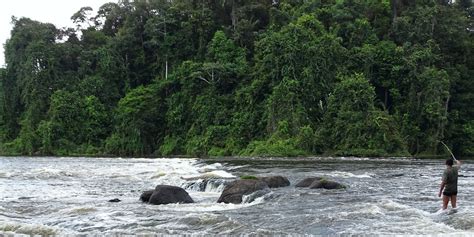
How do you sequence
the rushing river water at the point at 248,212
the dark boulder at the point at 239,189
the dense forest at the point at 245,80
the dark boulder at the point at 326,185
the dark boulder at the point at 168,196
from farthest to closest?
the dense forest at the point at 245,80
the dark boulder at the point at 326,185
the dark boulder at the point at 239,189
the dark boulder at the point at 168,196
the rushing river water at the point at 248,212

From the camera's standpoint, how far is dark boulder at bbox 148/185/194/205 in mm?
17281

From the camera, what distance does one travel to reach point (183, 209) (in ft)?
52.5

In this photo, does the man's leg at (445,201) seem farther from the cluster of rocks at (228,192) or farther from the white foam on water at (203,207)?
the white foam on water at (203,207)

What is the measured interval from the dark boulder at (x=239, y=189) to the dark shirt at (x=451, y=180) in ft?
21.8

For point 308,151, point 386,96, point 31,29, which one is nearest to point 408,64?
point 386,96

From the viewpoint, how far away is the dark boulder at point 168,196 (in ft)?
56.7

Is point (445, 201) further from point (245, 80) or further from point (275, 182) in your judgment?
point (245, 80)

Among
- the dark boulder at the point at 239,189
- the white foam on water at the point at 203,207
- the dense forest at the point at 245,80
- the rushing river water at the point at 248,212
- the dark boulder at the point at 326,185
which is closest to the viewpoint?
the rushing river water at the point at 248,212

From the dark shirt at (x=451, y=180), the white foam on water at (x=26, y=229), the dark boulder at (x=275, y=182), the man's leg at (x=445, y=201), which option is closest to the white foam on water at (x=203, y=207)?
the dark boulder at (x=275, y=182)

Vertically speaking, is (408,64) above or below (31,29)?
below

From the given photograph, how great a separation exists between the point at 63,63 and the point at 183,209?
A: 57.2m

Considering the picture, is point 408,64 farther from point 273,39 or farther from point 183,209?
point 183,209

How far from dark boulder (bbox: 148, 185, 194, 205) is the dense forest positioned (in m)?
30.5

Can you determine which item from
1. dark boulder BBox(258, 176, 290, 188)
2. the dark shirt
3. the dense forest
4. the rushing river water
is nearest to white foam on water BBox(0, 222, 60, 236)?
the rushing river water
